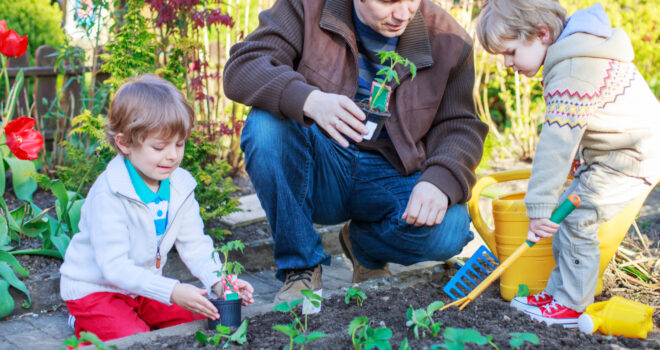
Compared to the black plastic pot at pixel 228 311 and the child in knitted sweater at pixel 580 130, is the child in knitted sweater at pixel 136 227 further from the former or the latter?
the child in knitted sweater at pixel 580 130

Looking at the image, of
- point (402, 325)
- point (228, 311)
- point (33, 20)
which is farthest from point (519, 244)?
point (33, 20)

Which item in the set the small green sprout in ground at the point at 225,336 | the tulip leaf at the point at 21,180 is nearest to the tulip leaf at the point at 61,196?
the tulip leaf at the point at 21,180

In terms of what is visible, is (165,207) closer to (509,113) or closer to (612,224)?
(612,224)

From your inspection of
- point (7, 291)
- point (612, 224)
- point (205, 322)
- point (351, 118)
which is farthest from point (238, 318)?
point (612, 224)

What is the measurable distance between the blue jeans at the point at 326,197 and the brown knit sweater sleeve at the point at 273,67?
96 millimetres

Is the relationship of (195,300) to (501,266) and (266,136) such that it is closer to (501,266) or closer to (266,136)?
(266,136)

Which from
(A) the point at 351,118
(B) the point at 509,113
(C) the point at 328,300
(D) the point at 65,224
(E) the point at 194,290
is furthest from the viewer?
(B) the point at 509,113

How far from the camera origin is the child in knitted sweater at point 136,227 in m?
2.05

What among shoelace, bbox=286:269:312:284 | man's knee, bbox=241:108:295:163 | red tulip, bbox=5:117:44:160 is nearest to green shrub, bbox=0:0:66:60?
red tulip, bbox=5:117:44:160

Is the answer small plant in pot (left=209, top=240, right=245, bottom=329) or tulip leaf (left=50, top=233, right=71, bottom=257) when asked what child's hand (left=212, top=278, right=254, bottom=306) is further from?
tulip leaf (left=50, top=233, right=71, bottom=257)

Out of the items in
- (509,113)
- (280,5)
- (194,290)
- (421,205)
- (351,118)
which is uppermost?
(280,5)

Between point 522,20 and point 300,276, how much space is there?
1191 mm

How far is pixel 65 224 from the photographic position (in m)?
2.69

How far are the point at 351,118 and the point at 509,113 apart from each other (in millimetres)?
3546
